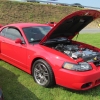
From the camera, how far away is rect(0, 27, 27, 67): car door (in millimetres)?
5074

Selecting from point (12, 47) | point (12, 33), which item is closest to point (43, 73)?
point (12, 47)

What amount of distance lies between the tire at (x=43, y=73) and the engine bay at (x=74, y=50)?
570 millimetres

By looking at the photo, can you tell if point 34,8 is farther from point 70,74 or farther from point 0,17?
point 70,74

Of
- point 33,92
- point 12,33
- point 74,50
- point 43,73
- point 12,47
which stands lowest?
point 33,92

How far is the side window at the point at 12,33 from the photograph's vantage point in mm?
5402

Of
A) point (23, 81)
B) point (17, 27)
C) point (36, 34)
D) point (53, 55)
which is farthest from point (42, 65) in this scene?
point (17, 27)

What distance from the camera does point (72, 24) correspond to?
519 centimetres

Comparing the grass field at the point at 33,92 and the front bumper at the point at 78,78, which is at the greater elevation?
the front bumper at the point at 78,78

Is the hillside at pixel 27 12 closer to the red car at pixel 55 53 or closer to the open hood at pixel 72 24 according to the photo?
the red car at pixel 55 53

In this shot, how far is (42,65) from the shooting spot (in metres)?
4.50

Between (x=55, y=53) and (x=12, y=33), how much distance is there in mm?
1862

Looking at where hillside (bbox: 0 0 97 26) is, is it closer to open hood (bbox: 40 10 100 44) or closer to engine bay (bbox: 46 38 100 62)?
open hood (bbox: 40 10 100 44)

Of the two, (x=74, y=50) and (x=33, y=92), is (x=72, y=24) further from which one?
(x=33, y=92)

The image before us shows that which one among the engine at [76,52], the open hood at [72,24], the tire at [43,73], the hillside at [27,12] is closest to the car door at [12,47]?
the tire at [43,73]
